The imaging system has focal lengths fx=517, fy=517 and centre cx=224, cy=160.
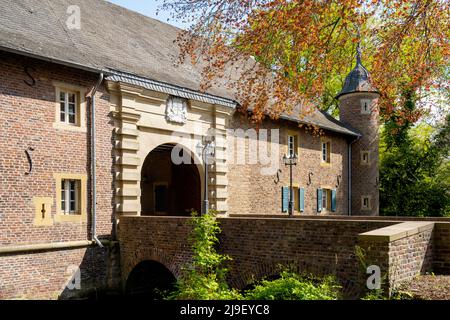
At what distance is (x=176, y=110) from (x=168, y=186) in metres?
4.74

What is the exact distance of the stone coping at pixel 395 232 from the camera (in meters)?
7.20

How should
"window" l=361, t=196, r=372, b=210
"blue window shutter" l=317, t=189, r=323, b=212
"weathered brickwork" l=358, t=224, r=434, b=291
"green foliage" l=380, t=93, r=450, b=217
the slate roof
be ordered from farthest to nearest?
1. "green foliage" l=380, t=93, r=450, b=217
2. "window" l=361, t=196, r=372, b=210
3. "blue window shutter" l=317, t=189, r=323, b=212
4. the slate roof
5. "weathered brickwork" l=358, t=224, r=434, b=291

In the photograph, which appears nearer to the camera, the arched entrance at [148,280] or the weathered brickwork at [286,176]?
the arched entrance at [148,280]

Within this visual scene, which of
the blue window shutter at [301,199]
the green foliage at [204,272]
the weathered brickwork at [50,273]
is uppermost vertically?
the blue window shutter at [301,199]

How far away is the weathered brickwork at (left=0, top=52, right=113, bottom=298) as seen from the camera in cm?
1084

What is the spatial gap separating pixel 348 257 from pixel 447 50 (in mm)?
3981

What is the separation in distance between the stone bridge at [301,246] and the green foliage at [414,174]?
16.0 m

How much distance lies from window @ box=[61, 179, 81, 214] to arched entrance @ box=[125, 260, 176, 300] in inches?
83.6

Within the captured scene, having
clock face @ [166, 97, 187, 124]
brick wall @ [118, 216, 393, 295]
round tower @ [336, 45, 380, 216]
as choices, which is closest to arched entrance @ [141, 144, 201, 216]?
clock face @ [166, 97, 187, 124]

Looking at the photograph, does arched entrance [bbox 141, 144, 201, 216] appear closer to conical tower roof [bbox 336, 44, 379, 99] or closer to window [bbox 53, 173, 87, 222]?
window [bbox 53, 173, 87, 222]

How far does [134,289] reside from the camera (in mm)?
13492

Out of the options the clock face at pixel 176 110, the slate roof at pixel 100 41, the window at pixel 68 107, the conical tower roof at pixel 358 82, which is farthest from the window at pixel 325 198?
the window at pixel 68 107

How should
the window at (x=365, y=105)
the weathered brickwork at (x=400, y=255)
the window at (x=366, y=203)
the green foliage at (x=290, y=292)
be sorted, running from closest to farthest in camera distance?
the green foliage at (x=290, y=292) < the weathered brickwork at (x=400, y=255) < the window at (x=366, y=203) < the window at (x=365, y=105)

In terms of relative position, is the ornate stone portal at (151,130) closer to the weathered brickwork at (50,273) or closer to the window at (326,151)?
the weathered brickwork at (50,273)
